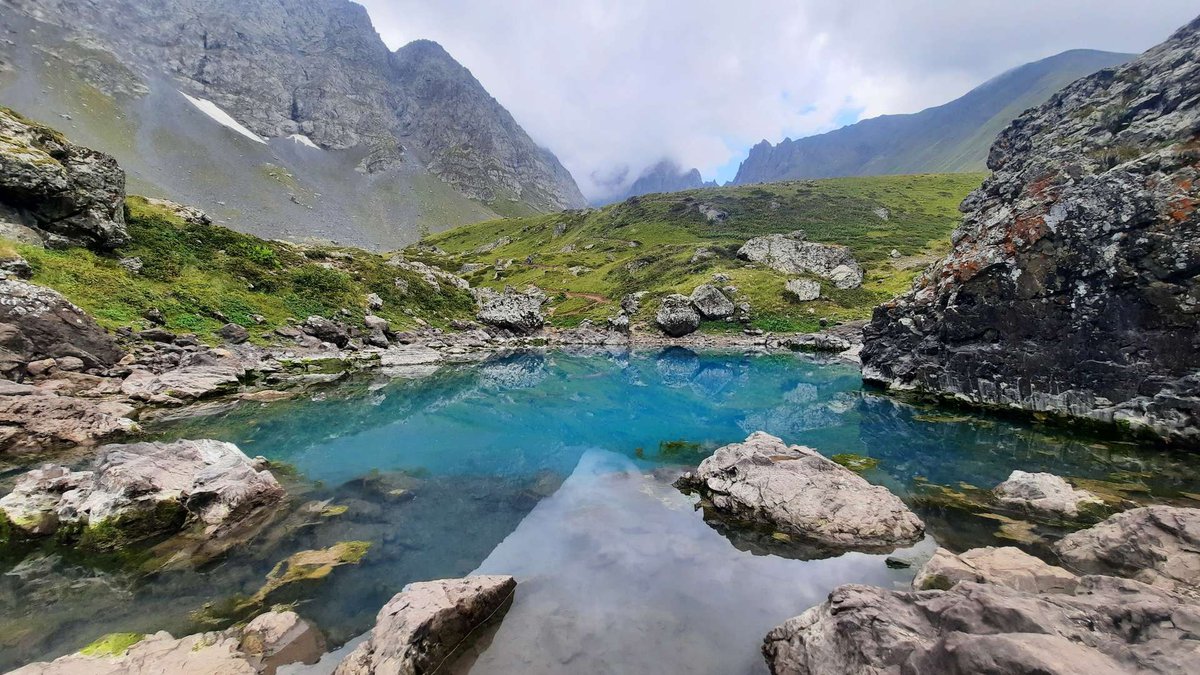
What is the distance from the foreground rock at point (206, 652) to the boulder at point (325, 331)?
3865 cm

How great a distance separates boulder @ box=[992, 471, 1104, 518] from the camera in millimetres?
13812

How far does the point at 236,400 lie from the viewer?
87.1 ft

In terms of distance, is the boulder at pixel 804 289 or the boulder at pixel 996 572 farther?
the boulder at pixel 804 289

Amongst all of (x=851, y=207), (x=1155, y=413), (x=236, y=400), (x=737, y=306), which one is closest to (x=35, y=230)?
(x=236, y=400)

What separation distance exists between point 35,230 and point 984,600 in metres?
53.2

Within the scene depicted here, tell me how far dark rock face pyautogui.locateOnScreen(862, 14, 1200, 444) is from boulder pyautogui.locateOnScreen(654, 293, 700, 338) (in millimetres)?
38291

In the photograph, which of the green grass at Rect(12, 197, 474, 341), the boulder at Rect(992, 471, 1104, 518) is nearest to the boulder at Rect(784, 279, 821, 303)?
the green grass at Rect(12, 197, 474, 341)

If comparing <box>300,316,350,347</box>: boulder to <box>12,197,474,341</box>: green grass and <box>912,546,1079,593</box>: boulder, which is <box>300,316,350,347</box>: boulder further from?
<box>912,546,1079,593</box>: boulder

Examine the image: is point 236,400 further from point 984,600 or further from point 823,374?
point 823,374

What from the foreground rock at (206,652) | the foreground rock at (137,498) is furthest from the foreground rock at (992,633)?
the foreground rock at (137,498)

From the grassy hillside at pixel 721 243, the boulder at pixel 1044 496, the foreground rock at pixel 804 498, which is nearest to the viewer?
the foreground rock at pixel 804 498

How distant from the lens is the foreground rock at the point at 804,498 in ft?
42.9

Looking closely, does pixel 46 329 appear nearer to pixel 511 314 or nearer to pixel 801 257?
pixel 511 314

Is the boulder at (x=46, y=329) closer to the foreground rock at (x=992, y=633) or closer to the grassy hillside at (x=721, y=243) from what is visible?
the foreground rock at (x=992, y=633)
